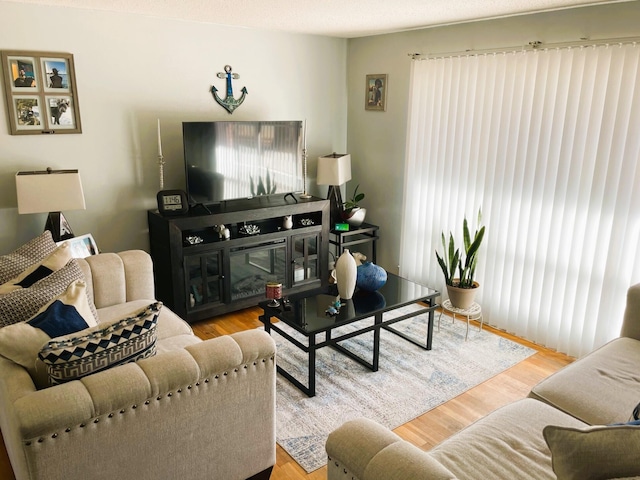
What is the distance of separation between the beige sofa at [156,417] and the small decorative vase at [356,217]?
8.86ft

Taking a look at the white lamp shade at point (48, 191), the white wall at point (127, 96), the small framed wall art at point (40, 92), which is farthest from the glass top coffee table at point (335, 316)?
the small framed wall art at point (40, 92)

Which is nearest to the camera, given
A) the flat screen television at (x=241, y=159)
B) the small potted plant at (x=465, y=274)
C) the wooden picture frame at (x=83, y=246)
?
the wooden picture frame at (x=83, y=246)

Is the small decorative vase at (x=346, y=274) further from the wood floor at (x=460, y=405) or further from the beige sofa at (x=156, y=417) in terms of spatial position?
the beige sofa at (x=156, y=417)

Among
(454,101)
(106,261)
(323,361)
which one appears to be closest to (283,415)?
(323,361)

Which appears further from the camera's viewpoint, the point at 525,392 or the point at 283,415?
the point at 525,392

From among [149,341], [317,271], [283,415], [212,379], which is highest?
[149,341]

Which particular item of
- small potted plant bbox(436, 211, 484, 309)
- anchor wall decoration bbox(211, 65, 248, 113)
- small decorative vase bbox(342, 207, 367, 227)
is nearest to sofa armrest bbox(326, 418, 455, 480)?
small potted plant bbox(436, 211, 484, 309)

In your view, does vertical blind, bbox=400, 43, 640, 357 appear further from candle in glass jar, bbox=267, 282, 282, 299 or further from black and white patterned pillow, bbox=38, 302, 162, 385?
black and white patterned pillow, bbox=38, 302, 162, 385

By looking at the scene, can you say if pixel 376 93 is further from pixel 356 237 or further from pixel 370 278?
pixel 370 278

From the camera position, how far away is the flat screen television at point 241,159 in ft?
12.7

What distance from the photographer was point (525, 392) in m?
3.08

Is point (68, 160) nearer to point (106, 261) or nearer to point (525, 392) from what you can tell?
point (106, 261)

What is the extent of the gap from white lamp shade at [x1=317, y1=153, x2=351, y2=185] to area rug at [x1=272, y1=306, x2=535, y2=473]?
4.73ft

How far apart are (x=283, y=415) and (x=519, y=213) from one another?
7.26ft
